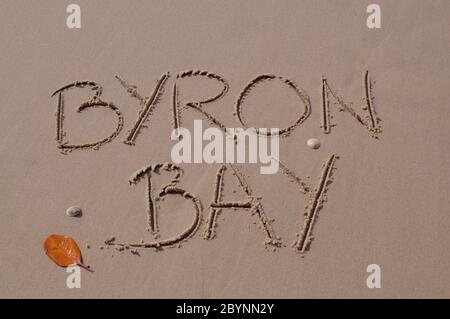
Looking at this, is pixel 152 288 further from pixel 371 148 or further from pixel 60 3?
pixel 60 3

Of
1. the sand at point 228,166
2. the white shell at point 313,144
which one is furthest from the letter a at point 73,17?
the white shell at point 313,144

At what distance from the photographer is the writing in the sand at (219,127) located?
85.0 inches

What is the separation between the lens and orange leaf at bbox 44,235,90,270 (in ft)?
6.84

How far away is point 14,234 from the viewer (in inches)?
85.0

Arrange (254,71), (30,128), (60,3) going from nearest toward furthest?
(30,128) → (254,71) → (60,3)

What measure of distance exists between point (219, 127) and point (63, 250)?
965 mm

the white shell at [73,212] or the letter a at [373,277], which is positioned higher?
the white shell at [73,212]

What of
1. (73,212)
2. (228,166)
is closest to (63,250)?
(73,212)

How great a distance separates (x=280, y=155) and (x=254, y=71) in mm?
554

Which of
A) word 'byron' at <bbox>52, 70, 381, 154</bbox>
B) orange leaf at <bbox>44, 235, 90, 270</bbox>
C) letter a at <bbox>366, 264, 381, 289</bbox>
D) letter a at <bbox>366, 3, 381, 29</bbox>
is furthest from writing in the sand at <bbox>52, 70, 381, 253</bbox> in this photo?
letter a at <bbox>366, 3, 381, 29</bbox>

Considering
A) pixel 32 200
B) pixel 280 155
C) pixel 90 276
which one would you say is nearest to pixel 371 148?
pixel 280 155

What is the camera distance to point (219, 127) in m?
2.43

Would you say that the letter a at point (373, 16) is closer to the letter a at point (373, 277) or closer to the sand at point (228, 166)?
the sand at point (228, 166)

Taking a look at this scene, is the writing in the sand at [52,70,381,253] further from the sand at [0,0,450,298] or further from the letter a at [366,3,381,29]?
the letter a at [366,3,381,29]
